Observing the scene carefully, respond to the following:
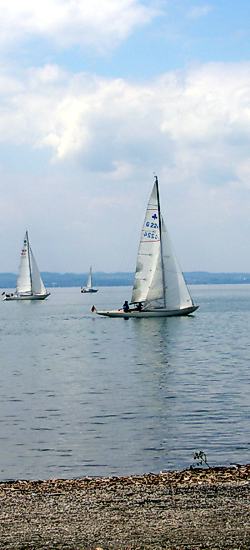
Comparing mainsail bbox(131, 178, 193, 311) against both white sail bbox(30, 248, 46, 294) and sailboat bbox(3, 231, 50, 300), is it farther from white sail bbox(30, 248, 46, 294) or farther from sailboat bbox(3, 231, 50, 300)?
white sail bbox(30, 248, 46, 294)

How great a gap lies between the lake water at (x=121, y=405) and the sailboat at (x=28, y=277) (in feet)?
261

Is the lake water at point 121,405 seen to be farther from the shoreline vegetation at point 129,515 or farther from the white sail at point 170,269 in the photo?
the white sail at point 170,269

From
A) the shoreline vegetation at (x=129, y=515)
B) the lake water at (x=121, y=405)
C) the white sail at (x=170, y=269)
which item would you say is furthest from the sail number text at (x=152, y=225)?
the shoreline vegetation at (x=129, y=515)

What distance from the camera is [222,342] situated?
7600 centimetres

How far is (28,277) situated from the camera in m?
161

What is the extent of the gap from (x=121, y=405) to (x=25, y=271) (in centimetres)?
12517

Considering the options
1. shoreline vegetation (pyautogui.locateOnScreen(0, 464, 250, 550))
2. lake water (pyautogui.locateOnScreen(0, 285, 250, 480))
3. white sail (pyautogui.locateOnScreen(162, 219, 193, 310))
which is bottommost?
lake water (pyautogui.locateOnScreen(0, 285, 250, 480))

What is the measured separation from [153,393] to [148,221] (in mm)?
51714

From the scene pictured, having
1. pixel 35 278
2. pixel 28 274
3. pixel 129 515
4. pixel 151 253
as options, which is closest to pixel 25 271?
pixel 28 274

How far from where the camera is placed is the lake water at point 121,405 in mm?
24438

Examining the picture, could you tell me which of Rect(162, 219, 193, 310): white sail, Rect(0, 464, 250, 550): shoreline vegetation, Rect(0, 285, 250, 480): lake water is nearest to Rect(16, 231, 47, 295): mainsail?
Rect(162, 219, 193, 310): white sail

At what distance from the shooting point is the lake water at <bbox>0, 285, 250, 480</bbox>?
24.4m

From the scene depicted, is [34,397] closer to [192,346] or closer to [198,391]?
[198,391]

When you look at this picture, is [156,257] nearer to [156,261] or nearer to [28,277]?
[156,261]
